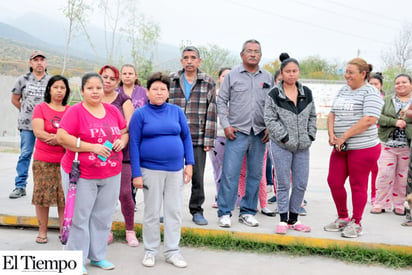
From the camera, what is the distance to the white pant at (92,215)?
3887mm

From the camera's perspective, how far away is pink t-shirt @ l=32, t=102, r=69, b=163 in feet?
15.5

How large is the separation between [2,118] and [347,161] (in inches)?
615

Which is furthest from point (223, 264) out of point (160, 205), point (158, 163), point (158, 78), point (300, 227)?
point (158, 78)

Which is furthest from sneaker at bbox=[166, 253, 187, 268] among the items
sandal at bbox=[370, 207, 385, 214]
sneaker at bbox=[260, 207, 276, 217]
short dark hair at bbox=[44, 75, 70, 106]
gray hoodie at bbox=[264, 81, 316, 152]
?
sandal at bbox=[370, 207, 385, 214]

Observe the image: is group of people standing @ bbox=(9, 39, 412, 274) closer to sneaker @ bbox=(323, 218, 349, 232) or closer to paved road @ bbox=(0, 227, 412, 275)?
sneaker @ bbox=(323, 218, 349, 232)

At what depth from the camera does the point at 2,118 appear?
17031mm

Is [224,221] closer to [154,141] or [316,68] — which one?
[154,141]

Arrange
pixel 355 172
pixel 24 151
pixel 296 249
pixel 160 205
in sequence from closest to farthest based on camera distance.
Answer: pixel 160 205, pixel 296 249, pixel 355 172, pixel 24 151

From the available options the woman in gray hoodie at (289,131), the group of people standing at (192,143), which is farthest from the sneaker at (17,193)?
the woman in gray hoodie at (289,131)

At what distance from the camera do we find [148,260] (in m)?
4.21

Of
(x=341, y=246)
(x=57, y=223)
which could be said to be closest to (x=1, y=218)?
(x=57, y=223)

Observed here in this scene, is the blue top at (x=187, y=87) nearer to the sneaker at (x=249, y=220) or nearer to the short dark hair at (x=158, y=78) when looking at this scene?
the short dark hair at (x=158, y=78)

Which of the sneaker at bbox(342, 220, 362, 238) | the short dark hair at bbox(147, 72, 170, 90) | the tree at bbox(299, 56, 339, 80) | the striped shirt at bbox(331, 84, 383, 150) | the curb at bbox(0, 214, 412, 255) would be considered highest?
the tree at bbox(299, 56, 339, 80)

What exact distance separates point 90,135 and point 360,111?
293cm
